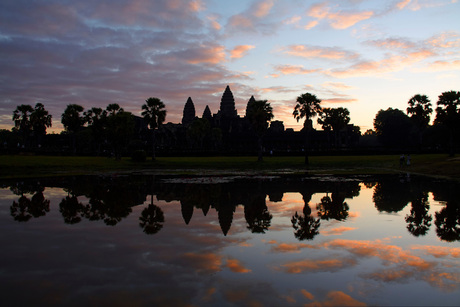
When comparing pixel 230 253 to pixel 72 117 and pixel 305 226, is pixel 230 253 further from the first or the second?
pixel 72 117

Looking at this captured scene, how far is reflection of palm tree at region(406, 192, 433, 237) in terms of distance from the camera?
10.8m

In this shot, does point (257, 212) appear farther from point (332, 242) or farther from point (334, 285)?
point (334, 285)

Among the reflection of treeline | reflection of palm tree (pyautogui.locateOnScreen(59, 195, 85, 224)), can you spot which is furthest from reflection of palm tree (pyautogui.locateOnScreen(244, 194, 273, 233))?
reflection of palm tree (pyautogui.locateOnScreen(59, 195, 85, 224))

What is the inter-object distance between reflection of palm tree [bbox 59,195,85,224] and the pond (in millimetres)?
90

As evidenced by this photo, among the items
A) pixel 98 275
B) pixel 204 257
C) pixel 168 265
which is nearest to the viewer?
pixel 98 275

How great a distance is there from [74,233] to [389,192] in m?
16.1

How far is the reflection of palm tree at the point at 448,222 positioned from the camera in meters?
10.0

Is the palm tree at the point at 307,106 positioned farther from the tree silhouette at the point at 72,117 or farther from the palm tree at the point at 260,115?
the tree silhouette at the point at 72,117

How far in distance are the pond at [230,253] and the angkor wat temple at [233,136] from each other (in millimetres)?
72672

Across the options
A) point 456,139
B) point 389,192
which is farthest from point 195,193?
point 456,139

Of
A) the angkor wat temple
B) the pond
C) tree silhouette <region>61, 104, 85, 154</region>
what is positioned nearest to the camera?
the pond

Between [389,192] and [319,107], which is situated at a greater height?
[319,107]

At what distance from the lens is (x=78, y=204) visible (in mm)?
15773

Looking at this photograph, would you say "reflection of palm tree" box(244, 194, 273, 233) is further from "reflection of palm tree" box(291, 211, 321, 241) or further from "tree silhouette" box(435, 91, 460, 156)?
"tree silhouette" box(435, 91, 460, 156)
